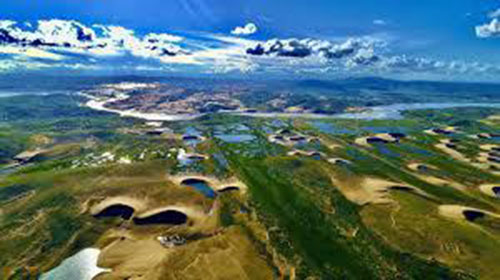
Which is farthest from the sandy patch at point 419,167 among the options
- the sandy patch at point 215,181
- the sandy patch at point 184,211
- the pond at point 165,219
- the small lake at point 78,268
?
the small lake at point 78,268

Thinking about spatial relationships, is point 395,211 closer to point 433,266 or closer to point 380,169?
point 433,266

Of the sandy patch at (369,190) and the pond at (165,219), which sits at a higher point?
the pond at (165,219)

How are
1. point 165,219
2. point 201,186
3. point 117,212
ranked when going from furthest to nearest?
point 201,186 < point 117,212 < point 165,219

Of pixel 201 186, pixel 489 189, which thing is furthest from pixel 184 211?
pixel 489 189

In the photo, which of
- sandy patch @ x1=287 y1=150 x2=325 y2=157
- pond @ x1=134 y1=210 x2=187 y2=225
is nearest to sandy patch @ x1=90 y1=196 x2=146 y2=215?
pond @ x1=134 y1=210 x2=187 y2=225

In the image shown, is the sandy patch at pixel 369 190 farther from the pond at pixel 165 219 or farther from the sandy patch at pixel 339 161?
the pond at pixel 165 219

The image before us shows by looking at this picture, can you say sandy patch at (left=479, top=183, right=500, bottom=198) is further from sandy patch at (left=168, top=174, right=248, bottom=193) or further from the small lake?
the small lake

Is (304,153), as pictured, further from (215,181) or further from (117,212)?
(117,212)

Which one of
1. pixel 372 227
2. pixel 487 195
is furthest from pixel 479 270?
pixel 487 195
